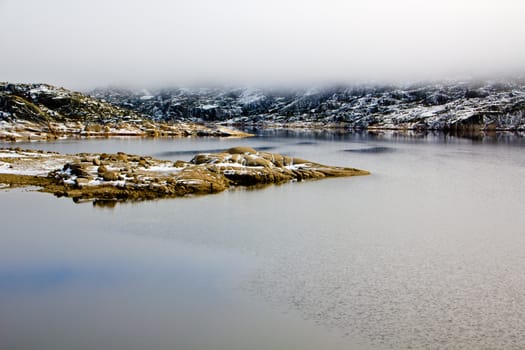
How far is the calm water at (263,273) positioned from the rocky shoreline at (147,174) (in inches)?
178

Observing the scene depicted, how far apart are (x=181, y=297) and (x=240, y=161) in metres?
46.8

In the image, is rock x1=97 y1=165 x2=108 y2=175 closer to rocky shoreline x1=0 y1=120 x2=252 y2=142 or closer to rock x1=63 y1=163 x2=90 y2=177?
rock x1=63 y1=163 x2=90 y2=177

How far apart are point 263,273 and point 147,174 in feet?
115

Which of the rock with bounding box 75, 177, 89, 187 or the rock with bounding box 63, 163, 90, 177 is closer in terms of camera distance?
the rock with bounding box 75, 177, 89, 187

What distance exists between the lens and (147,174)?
→ 62.4 metres

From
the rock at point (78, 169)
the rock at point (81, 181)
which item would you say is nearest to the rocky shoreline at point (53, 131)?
the rock at point (78, 169)

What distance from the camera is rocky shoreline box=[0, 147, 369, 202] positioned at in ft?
191

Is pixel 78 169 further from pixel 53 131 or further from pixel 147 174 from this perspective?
pixel 53 131

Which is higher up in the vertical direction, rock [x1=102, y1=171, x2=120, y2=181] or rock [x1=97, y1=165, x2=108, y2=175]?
rock [x1=97, y1=165, x2=108, y2=175]

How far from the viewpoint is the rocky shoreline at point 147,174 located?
58.2 m

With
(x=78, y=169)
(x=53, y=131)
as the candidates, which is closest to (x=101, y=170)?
(x=78, y=169)

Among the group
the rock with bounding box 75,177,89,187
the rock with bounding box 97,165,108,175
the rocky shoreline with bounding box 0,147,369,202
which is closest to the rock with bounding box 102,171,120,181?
the rocky shoreline with bounding box 0,147,369,202

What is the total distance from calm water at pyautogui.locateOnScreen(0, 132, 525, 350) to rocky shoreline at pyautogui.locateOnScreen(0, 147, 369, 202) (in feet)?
14.9

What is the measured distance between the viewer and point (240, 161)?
7350cm
